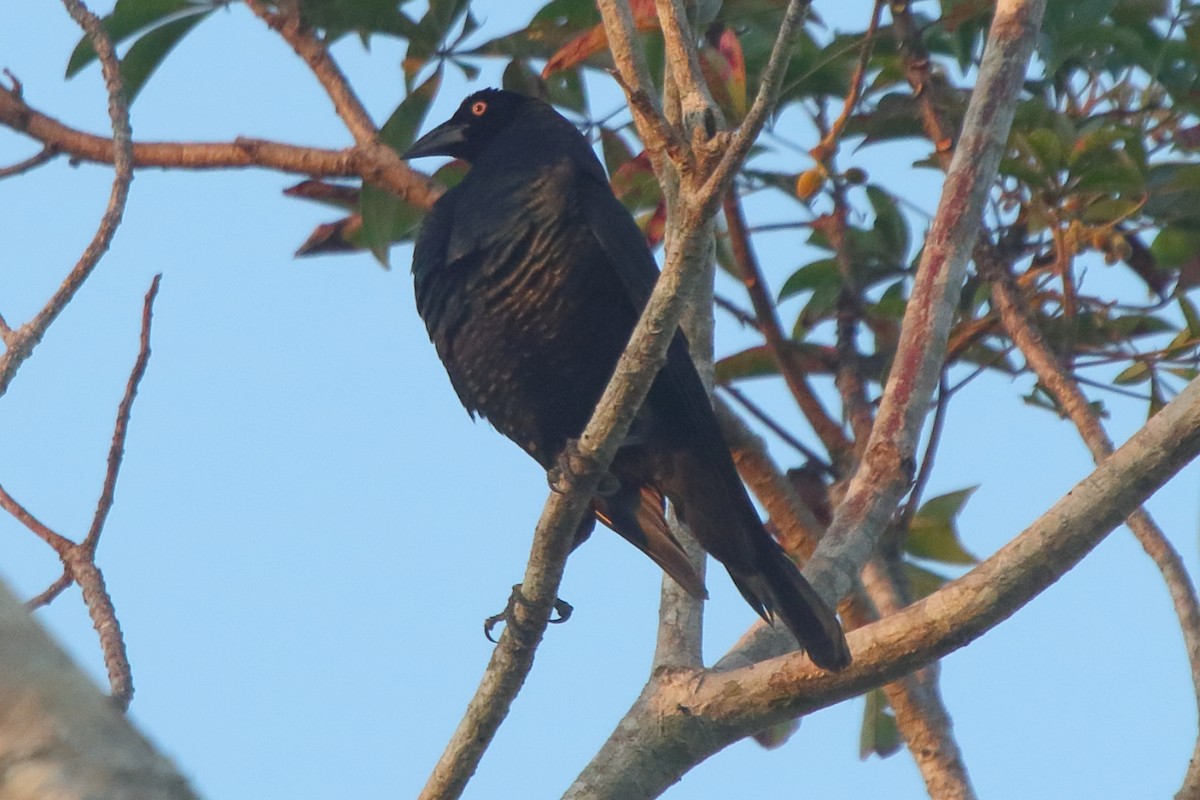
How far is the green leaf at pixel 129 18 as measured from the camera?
366cm

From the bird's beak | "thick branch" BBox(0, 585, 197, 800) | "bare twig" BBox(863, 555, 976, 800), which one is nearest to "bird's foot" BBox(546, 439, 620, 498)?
"bare twig" BBox(863, 555, 976, 800)

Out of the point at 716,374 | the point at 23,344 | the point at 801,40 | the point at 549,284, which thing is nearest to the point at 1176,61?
the point at 801,40

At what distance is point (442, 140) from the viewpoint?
4.09 meters

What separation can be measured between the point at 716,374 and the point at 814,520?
41cm

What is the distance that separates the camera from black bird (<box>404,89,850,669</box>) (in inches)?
127

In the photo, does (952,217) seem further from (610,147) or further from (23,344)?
(23,344)

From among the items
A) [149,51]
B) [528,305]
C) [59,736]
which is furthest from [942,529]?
[59,736]

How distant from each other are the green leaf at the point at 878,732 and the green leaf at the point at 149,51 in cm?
230

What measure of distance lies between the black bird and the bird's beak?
58cm

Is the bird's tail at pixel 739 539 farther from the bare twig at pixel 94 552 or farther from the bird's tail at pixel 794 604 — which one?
the bare twig at pixel 94 552

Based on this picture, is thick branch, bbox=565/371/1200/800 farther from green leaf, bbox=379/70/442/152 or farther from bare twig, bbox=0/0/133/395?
green leaf, bbox=379/70/442/152

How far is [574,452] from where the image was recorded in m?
2.45

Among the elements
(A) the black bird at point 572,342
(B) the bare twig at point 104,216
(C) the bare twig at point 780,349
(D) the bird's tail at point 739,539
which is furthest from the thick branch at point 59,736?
(C) the bare twig at point 780,349

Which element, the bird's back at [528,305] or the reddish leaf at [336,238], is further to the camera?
the reddish leaf at [336,238]
